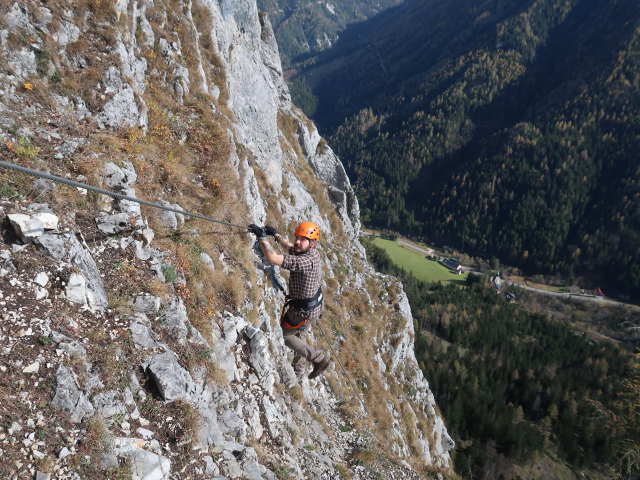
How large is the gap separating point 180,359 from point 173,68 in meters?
15.8

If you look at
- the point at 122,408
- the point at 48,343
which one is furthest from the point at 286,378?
the point at 48,343

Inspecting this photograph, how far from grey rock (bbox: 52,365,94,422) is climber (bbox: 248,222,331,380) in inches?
184

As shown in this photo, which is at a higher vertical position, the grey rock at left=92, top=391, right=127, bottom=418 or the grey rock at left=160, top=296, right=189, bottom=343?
the grey rock at left=160, top=296, right=189, bottom=343

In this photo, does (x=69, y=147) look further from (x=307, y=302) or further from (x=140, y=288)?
(x=307, y=302)

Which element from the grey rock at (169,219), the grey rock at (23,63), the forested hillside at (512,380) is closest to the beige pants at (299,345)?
the grey rock at (169,219)

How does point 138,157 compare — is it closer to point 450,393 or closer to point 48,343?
point 48,343

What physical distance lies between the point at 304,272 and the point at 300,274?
189mm

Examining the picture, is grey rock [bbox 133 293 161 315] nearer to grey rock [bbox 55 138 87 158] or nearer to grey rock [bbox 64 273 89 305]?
grey rock [bbox 64 273 89 305]

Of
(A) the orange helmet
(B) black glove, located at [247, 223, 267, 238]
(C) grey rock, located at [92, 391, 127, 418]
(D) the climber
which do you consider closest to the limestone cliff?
(C) grey rock, located at [92, 391, 127, 418]

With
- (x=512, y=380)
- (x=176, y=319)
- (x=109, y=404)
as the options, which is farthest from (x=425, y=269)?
(x=109, y=404)

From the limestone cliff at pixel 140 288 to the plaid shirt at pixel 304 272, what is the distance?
1.92 metres

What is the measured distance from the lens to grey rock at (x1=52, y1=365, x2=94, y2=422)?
19.1 feet

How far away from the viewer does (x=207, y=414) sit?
7809 millimetres

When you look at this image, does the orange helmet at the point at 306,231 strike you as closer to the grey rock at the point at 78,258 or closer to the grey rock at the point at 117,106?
the grey rock at the point at 78,258
